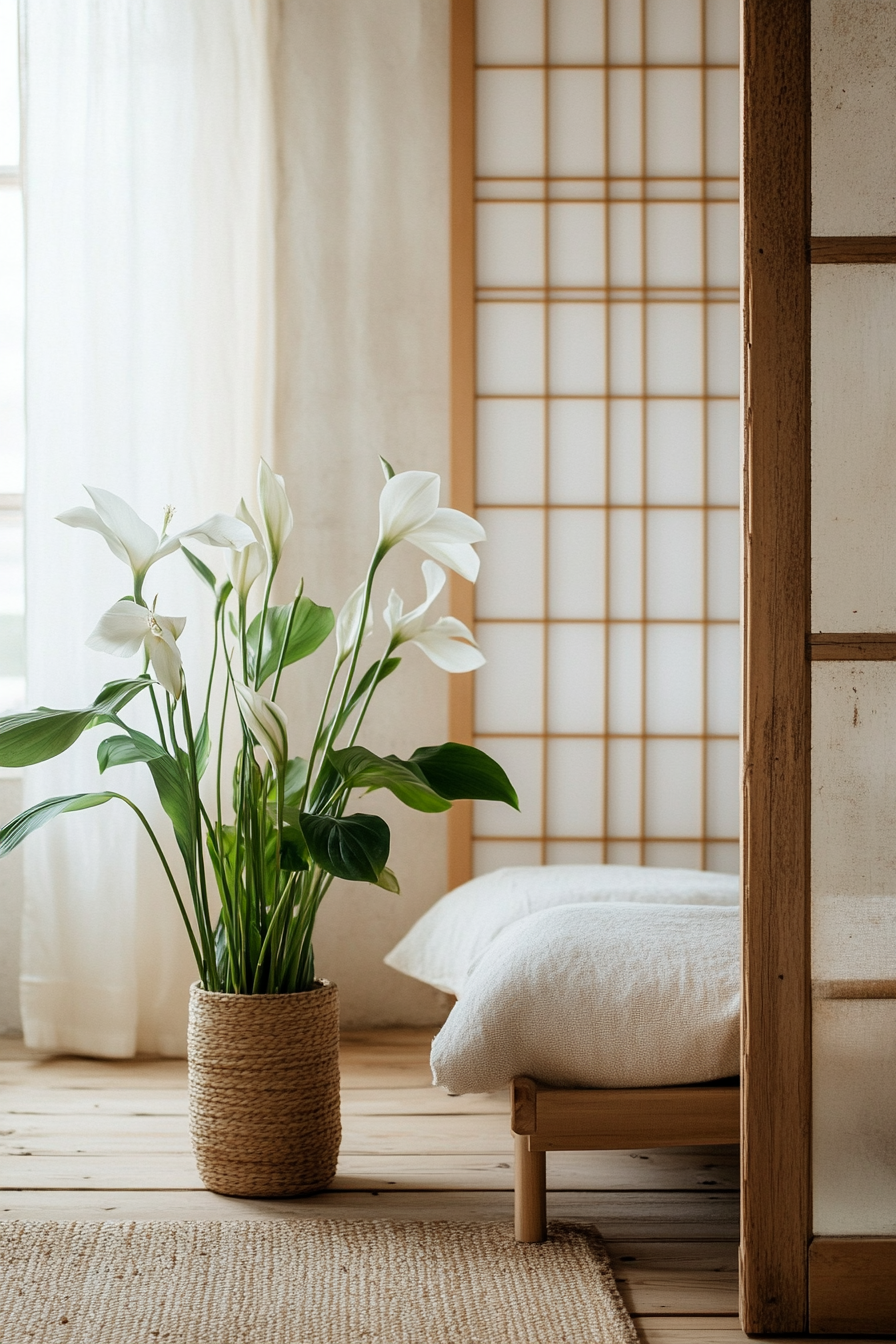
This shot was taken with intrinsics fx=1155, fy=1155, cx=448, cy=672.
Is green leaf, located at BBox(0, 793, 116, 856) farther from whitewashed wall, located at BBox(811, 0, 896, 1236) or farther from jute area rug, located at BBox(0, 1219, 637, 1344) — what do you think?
whitewashed wall, located at BBox(811, 0, 896, 1236)

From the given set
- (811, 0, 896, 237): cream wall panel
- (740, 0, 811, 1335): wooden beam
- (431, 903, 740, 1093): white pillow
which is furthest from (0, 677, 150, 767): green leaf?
(811, 0, 896, 237): cream wall panel

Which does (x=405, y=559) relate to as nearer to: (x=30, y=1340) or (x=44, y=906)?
(x=44, y=906)

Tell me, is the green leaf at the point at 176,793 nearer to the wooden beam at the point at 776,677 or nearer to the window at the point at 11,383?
the wooden beam at the point at 776,677

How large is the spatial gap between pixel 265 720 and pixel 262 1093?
56 centimetres

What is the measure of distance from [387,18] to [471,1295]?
2841 mm

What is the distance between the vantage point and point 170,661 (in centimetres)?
165

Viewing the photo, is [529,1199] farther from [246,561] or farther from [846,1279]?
[246,561]

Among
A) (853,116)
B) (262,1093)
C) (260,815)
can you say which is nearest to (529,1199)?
(262,1093)

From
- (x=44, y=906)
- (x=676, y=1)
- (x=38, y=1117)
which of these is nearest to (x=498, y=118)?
(x=676, y=1)

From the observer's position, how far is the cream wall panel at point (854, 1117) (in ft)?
4.47

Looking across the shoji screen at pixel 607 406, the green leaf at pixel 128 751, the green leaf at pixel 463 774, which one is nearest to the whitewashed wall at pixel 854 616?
the green leaf at pixel 463 774

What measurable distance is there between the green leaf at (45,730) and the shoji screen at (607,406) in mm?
1378

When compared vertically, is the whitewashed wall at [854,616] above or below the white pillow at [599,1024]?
above

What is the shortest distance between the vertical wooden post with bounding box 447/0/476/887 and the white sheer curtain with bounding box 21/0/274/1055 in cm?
52
